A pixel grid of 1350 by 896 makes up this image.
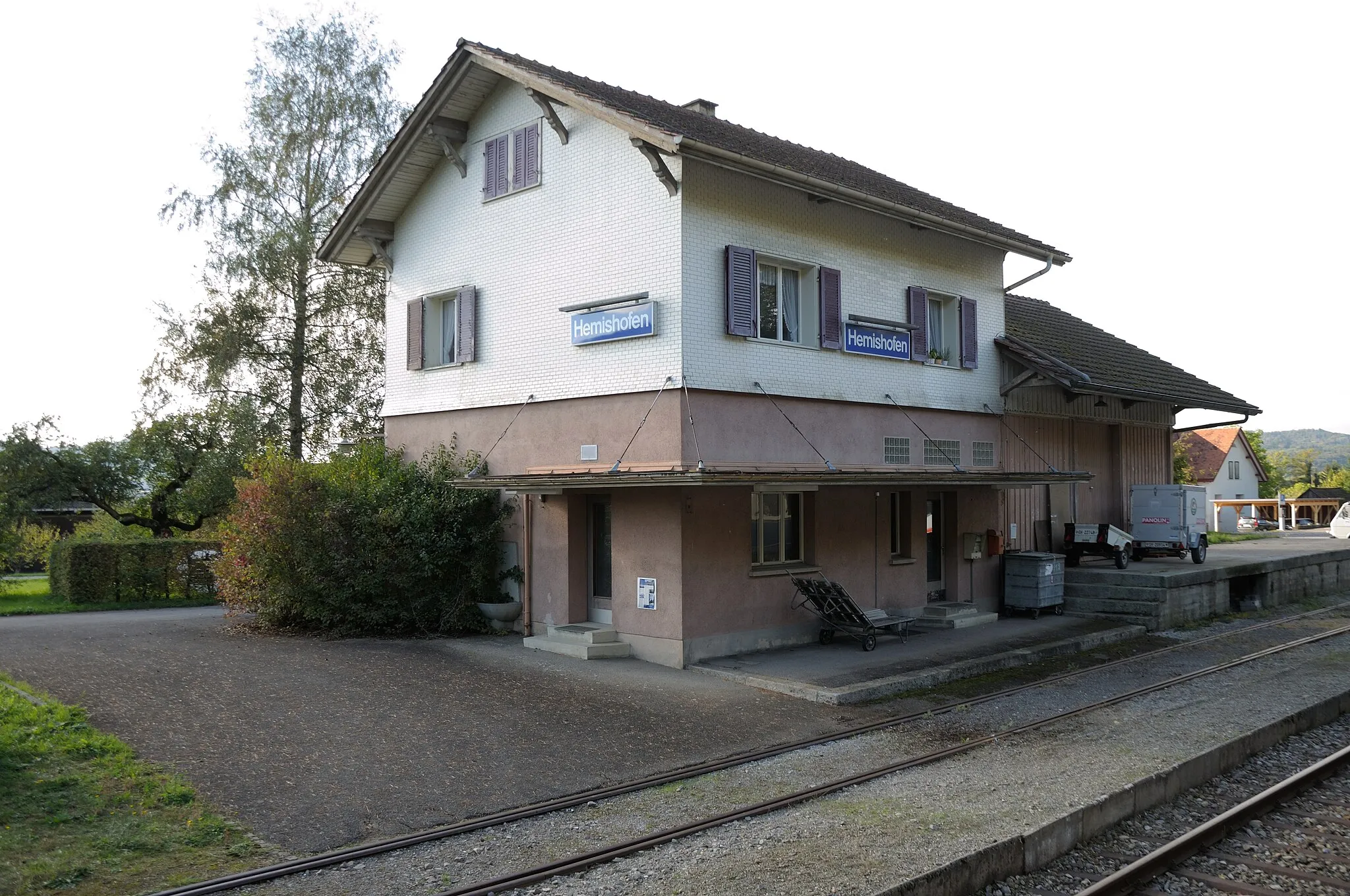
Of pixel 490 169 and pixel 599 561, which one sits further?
pixel 490 169

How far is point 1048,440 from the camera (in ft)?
63.6

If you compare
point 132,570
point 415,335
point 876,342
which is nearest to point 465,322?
point 415,335

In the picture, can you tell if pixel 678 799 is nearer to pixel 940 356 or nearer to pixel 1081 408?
pixel 940 356

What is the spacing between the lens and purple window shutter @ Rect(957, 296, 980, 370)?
17188 millimetres

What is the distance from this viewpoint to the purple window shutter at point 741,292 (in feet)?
42.9

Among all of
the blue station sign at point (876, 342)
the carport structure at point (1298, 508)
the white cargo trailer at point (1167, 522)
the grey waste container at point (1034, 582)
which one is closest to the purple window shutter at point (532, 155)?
the blue station sign at point (876, 342)

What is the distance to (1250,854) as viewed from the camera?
675 cm

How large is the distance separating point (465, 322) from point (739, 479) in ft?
21.3

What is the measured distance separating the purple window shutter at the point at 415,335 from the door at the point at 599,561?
4494 millimetres

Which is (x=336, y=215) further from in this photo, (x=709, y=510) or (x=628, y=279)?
(x=709, y=510)

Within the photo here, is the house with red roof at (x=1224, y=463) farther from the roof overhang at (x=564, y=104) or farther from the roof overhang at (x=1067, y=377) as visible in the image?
the roof overhang at (x=564, y=104)

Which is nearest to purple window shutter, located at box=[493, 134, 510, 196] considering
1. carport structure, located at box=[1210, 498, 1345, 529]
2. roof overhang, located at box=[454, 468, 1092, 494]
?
roof overhang, located at box=[454, 468, 1092, 494]

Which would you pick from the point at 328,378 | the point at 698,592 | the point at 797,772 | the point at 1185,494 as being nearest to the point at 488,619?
the point at 698,592

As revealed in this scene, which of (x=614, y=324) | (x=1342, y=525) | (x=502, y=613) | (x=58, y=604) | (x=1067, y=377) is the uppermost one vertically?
(x=614, y=324)
